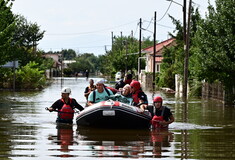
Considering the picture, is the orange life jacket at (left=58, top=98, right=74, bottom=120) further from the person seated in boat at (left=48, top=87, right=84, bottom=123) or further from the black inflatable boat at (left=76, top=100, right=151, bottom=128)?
the black inflatable boat at (left=76, top=100, right=151, bottom=128)

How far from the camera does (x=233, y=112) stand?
89.9ft

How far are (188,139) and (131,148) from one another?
9.05 ft

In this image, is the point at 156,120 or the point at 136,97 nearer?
the point at 156,120

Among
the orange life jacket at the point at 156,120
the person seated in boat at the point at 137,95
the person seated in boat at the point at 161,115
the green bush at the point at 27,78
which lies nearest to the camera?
the person seated in boat at the point at 161,115

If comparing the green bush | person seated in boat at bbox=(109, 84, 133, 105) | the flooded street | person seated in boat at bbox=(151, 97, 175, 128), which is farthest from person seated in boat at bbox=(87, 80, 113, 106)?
the green bush

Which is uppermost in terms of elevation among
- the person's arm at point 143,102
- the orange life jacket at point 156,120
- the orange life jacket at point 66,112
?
the person's arm at point 143,102

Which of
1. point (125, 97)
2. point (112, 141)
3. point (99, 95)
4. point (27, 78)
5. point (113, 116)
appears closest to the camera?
point (112, 141)

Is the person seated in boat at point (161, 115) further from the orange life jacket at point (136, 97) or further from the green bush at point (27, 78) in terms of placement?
the green bush at point (27, 78)

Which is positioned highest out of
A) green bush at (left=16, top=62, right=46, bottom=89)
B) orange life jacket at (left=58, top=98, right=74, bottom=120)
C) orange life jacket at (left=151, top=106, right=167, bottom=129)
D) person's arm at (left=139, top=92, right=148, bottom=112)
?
green bush at (left=16, top=62, right=46, bottom=89)

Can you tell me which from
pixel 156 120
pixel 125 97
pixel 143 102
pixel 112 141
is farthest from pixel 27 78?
pixel 112 141

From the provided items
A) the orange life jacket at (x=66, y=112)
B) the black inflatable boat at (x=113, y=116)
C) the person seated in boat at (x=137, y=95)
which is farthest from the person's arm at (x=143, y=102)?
the orange life jacket at (x=66, y=112)

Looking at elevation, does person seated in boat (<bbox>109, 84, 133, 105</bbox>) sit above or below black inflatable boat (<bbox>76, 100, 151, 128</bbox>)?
above

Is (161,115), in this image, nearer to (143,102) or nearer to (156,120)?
(156,120)

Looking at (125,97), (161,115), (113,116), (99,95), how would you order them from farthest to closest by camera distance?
(99,95), (125,97), (161,115), (113,116)
